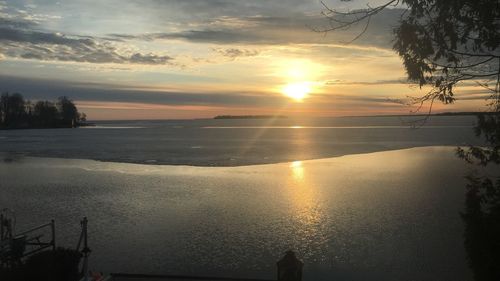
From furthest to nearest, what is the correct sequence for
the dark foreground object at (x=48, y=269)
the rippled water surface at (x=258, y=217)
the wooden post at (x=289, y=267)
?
the rippled water surface at (x=258, y=217), the dark foreground object at (x=48, y=269), the wooden post at (x=289, y=267)

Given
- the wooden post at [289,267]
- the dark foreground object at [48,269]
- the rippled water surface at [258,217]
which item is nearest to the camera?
the wooden post at [289,267]

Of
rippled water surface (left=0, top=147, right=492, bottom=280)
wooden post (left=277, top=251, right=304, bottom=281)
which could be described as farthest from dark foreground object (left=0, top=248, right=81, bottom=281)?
wooden post (left=277, top=251, right=304, bottom=281)

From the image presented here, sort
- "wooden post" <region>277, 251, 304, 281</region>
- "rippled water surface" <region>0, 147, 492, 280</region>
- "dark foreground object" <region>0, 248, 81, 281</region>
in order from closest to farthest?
"wooden post" <region>277, 251, 304, 281</region>, "dark foreground object" <region>0, 248, 81, 281</region>, "rippled water surface" <region>0, 147, 492, 280</region>

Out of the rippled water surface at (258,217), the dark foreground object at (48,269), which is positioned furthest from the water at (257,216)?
the dark foreground object at (48,269)

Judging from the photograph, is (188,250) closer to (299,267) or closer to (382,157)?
(299,267)

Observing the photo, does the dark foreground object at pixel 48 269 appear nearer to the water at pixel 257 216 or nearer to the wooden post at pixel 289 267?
the water at pixel 257 216

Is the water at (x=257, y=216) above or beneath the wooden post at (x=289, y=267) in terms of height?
beneath

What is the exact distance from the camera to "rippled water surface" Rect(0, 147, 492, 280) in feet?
51.9

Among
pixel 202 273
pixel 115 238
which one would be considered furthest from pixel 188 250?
pixel 115 238

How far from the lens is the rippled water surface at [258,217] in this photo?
15805 mm

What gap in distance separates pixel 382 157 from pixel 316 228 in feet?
99.7

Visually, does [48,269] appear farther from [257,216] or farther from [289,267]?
[257,216]

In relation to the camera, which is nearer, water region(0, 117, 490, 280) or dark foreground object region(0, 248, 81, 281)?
dark foreground object region(0, 248, 81, 281)

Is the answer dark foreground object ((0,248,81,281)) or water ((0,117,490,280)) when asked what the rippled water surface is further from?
dark foreground object ((0,248,81,281))
